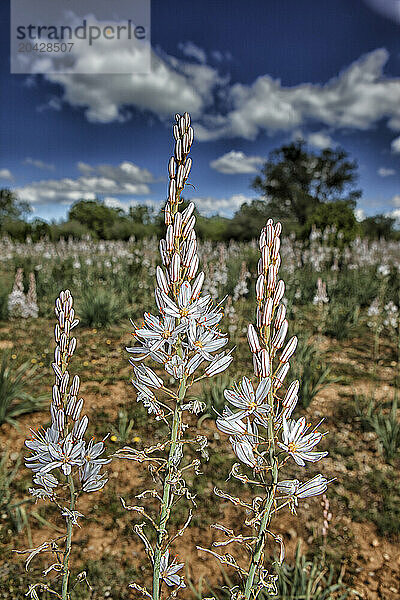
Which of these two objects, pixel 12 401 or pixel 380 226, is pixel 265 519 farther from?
pixel 380 226

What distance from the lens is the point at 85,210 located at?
154 ft

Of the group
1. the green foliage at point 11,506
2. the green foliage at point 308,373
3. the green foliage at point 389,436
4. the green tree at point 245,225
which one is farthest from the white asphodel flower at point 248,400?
the green tree at point 245,225

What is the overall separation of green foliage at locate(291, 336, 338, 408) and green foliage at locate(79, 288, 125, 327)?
11.8 feet

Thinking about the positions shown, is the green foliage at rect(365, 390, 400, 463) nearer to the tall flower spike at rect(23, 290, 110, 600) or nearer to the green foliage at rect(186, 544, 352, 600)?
the green foliage at rect(186, 544, 352, 600)

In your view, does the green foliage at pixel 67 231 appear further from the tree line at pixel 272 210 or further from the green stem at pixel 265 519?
the green stem at pixel 265 519

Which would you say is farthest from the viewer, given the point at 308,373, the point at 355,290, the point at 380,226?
the point at 380,226

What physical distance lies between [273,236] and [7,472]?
138 inches

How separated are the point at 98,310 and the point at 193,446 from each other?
3.93 metres

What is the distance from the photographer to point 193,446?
4.05 m

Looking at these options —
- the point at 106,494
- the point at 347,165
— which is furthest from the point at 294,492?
the point at 347,165

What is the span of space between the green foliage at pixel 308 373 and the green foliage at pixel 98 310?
360 cm

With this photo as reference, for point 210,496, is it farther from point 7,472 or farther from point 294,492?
point 294,492

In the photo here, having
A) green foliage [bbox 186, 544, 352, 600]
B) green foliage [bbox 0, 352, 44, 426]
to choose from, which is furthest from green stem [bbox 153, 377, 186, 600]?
green foliage [bbox 0, 352, 44, 426]

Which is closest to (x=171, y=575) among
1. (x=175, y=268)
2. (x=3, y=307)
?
(x=175, y=268)
